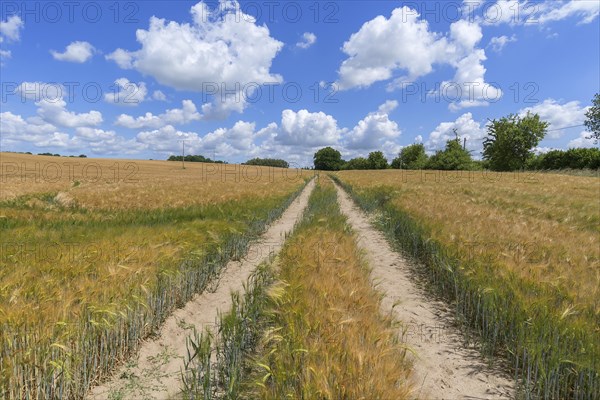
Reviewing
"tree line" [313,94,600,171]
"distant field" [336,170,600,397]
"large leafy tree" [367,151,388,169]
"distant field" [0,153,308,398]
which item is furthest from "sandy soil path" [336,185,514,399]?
"large leafy tree" [367,151,388,169]

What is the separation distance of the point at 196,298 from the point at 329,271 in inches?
106

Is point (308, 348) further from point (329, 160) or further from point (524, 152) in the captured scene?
point (329, 160)

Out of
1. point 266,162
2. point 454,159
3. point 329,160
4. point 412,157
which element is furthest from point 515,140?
point 266,162

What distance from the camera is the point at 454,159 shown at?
83.1 metres

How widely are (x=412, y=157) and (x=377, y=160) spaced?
1826cm

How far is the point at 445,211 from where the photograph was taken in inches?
319

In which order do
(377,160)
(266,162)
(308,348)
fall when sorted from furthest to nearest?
(266,162) < (377,160) < (308,348)

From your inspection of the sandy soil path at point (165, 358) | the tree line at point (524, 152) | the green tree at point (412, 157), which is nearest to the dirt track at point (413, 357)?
the sandy soil path at point (165, 358)

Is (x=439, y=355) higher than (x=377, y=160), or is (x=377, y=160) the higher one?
(x=377, y=160)

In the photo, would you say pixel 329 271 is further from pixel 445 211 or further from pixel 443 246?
pixel 445 211

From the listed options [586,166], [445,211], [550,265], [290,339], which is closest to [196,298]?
[290,339]

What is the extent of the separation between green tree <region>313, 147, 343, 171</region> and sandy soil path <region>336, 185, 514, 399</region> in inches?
5089

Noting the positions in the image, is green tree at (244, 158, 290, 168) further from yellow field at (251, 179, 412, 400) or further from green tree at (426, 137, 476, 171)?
yellow field at (251, 179, 412, 400)

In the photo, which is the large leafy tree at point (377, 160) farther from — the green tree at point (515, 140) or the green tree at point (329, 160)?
the green tree at point (515, 140)
